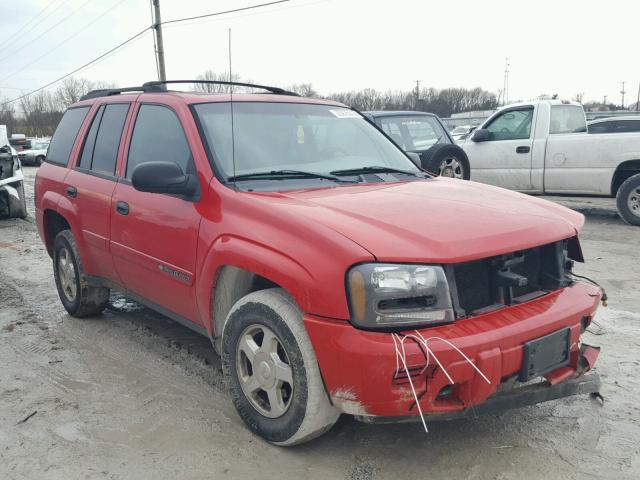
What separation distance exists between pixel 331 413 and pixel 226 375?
70 cm

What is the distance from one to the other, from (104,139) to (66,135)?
32.8 inches

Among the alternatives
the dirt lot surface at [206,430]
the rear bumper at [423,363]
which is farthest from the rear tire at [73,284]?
the rear bumper at [423,363]

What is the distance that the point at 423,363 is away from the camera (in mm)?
2346

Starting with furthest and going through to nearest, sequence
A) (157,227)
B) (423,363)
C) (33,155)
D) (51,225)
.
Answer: (33,155) < (51,225) < (157,227) < (423,363)

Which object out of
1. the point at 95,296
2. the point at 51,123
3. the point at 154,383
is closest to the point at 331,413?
the point at 154,383

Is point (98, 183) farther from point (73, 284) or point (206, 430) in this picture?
point (206, 430)

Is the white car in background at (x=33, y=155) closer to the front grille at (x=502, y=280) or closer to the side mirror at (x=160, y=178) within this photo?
the side mirror at (x=160, y=178)

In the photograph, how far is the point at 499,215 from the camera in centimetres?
290

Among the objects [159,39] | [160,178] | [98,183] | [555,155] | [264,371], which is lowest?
[264,371]

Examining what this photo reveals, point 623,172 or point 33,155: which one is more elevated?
point 623,172

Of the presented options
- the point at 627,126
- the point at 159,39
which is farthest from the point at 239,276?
the point at 159,39

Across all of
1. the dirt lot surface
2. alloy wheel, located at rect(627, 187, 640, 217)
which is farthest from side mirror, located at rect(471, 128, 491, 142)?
the dirt lot surface

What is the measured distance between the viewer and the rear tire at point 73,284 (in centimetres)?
479

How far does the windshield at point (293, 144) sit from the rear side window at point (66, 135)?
1801 mm
